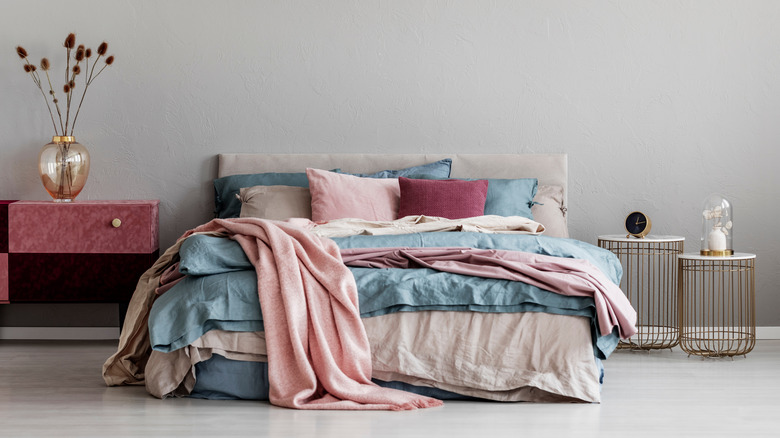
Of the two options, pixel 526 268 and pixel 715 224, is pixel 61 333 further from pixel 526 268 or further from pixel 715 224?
pixel 715 224

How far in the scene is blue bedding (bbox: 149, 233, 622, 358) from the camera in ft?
10.2

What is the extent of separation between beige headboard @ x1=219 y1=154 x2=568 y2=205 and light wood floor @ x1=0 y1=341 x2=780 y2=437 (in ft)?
5.11

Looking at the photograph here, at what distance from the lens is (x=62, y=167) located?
15.2 feet

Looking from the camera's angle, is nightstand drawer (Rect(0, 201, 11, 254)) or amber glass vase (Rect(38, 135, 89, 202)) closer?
nightstand drawer (Rect(0, 201, 11, 254))

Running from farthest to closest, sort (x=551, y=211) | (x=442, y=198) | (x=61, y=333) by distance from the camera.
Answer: (x=61, y=333) < (x=551, y=211) < (x=442, y=198)

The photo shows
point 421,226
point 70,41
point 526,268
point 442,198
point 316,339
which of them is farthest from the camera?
point 70,41

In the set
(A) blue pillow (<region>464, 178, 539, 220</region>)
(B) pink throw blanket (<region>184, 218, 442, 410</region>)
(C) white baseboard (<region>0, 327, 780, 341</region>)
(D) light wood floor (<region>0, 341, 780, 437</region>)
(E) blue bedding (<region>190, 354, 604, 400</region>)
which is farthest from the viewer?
(C) white baseboard (<region>0, 327, 780, 341</region>)

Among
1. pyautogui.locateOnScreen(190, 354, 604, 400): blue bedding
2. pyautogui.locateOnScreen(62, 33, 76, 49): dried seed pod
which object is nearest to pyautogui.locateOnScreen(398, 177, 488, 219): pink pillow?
pyautogui.locateOnScreen(190, 354, 604, 400): blue bedding

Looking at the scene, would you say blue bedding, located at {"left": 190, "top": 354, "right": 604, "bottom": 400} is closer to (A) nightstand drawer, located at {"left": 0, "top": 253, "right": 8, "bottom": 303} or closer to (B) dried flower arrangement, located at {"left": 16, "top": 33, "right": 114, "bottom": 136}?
(A) nightstand drawer, located at {"left": 0, "top": 253, "right": 8, "bottom": 303}

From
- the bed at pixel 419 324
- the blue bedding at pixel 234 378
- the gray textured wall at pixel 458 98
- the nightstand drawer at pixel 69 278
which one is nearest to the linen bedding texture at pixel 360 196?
the gray textured wall at pixel 458 98

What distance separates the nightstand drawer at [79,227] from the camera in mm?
4496

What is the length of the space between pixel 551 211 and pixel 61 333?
2.99 meters

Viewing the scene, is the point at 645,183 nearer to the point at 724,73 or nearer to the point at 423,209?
the point at 724,73

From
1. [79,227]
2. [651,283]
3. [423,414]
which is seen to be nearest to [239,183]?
[79,227]
